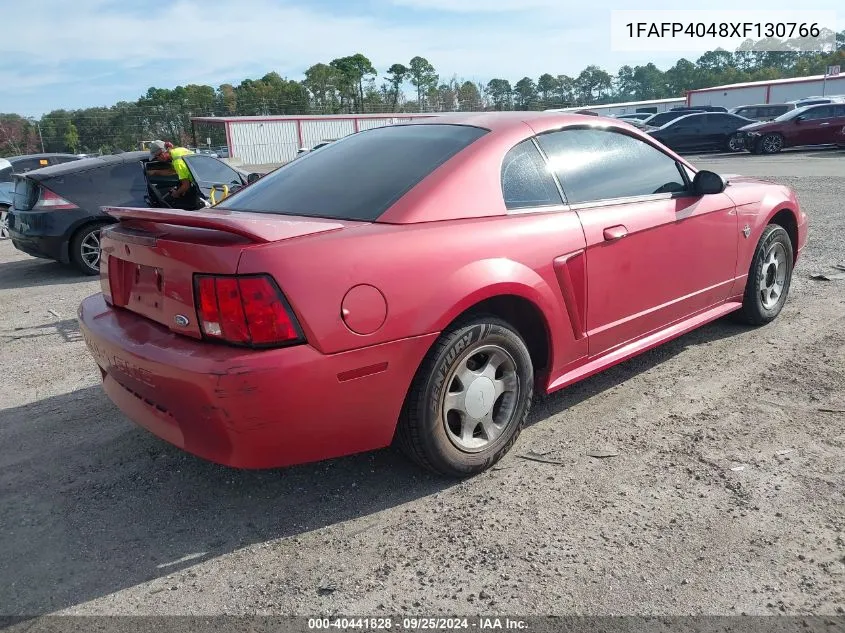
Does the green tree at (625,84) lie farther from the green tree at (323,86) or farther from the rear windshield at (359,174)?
the rear windshield at (359,174)

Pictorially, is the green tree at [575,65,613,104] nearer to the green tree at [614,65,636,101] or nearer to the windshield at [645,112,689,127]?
the green tree at [614,65,636,101]

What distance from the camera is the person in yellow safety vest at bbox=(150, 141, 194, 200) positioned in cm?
691

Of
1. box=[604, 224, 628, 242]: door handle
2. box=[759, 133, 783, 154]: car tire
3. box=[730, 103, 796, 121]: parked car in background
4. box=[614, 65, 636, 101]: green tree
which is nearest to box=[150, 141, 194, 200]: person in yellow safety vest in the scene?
box=[604, 224, 628, 242]: door handle

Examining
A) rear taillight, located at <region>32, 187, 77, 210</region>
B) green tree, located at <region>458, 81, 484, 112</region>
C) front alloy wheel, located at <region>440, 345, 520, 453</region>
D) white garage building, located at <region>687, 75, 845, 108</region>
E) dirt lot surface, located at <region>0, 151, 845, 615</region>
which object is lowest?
dirt lot surface, located at <region>0, 151, 845, 615</region>

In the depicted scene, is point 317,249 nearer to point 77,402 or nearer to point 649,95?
point 77,402

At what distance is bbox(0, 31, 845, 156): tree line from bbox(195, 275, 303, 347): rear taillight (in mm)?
44571

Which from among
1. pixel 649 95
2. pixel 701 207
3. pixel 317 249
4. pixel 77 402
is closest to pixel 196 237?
pixel 317 249

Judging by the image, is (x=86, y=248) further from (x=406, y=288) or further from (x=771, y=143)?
(x=771, y=143)

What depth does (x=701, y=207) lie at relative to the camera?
4039mm

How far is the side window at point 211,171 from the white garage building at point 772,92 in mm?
51934

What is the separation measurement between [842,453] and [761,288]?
76.2 inches

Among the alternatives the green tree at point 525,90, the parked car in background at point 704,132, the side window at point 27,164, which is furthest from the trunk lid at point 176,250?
the green tree at point 525,90

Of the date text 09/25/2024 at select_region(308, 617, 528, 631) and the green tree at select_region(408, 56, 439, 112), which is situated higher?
the green tree at select_region(408, 56, 439, 112)

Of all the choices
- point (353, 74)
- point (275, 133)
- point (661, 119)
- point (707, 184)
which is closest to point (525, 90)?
point (353, 74)
